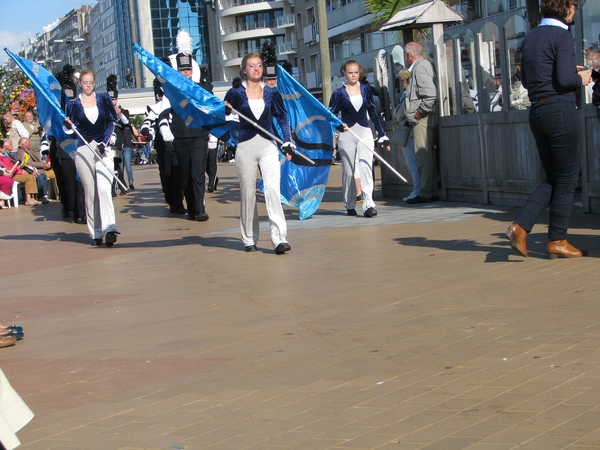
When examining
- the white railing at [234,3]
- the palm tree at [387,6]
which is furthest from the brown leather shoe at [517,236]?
the white railing at [234,3]

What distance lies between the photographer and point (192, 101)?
11812 mm

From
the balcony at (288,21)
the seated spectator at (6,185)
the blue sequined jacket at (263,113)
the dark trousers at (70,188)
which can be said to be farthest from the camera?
the balcony at (288,21)

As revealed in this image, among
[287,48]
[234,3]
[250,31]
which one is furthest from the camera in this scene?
[234,3]

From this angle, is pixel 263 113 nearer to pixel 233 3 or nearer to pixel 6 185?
pixel 6 185

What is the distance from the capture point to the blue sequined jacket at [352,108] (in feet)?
42.8

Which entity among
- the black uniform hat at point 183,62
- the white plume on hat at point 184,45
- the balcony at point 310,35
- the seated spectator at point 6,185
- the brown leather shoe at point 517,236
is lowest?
the brown leather shoe at point 517,236

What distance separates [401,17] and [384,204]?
319cm

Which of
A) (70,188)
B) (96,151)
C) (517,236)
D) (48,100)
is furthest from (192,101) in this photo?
(70,188)

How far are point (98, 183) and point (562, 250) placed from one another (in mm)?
5949

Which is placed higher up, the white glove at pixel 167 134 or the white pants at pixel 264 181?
the white glove at pixel 167 134

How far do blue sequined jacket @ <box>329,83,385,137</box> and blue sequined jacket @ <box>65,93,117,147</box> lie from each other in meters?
3.03

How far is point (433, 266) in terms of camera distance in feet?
27.6

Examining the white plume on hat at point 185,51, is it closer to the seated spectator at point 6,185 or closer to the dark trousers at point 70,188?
the dark trousers at point 70,188

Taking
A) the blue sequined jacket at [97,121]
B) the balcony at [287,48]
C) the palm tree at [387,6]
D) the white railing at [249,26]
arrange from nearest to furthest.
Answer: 1. the blue sequined jacket at [97,121]
2. the palm tree at [387,6]
3. the balcony at [287,48]
4. the white railing at [249,26]
